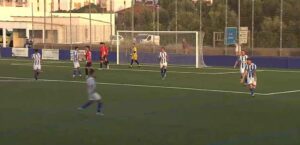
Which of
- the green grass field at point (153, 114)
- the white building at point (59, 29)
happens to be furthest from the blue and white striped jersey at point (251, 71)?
the white building at point (59, 29)

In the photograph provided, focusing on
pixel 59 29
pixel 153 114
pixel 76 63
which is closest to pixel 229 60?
pixel 76 63

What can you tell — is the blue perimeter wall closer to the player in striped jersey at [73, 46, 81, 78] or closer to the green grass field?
the player in striped jersey at [73, 46, 81, 78]

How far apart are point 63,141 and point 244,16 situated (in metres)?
40.4

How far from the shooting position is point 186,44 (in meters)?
44.9

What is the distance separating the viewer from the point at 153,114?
55.8 feet

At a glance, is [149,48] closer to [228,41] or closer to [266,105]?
[228,41]

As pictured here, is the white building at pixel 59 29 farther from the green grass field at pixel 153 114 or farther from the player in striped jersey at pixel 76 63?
the green grass field at pixel 153 114

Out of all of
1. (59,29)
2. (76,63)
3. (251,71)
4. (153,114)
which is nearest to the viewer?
(153,114)

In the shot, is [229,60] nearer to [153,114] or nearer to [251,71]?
[251,71]

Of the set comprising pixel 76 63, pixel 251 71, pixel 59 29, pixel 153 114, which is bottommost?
pixel 153 114

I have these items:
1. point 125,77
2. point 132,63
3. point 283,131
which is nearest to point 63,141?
point 283,131

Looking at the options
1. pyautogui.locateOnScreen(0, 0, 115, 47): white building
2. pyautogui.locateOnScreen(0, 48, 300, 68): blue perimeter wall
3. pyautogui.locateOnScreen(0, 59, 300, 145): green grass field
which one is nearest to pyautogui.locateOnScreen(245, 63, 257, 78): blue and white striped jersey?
pyautogui.locateOnScreen(0, 59, 300, 145): green grass field

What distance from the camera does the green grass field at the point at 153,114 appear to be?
511 inches

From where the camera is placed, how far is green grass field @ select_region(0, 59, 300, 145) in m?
13.0
